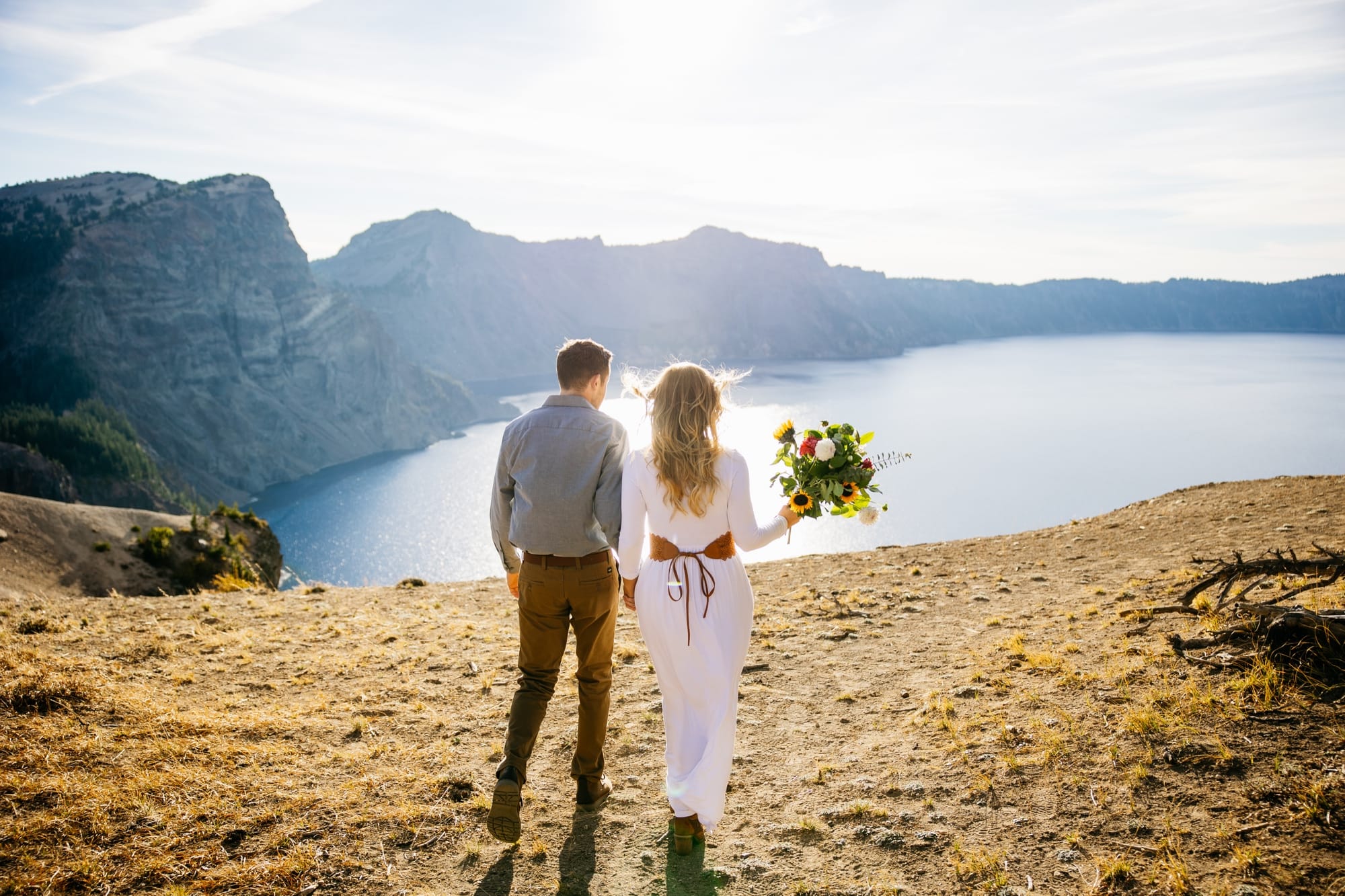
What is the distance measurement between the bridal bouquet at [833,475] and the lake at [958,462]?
38.7 m

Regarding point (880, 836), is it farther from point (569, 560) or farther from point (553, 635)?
point (569, 560)

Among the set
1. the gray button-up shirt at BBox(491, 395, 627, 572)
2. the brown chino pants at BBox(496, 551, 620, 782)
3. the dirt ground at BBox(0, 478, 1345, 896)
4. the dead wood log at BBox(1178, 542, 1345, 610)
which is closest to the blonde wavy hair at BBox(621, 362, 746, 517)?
the gray button-up shirt at BBox(491, 395, 627, 572)

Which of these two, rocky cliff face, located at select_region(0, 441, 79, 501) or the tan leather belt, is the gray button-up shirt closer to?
the tan leather belt

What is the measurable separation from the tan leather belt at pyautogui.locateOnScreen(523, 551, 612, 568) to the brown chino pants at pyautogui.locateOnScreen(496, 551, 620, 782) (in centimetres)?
2

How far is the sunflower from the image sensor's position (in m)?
4.25

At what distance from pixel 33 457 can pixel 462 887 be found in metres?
78.1

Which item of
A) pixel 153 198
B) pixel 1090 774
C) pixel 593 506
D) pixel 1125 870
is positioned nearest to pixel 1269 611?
pixel 1090 774

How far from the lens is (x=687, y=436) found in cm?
356

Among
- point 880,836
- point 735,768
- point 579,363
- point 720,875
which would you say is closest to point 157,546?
point 735,768

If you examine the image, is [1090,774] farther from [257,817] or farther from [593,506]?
[257,817]

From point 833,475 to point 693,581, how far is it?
1.18 meters

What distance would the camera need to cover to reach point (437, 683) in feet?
21.8

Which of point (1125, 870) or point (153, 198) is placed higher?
point (153, 198)

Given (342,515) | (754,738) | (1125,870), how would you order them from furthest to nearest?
(342,515), (754,738), (1125,870)
